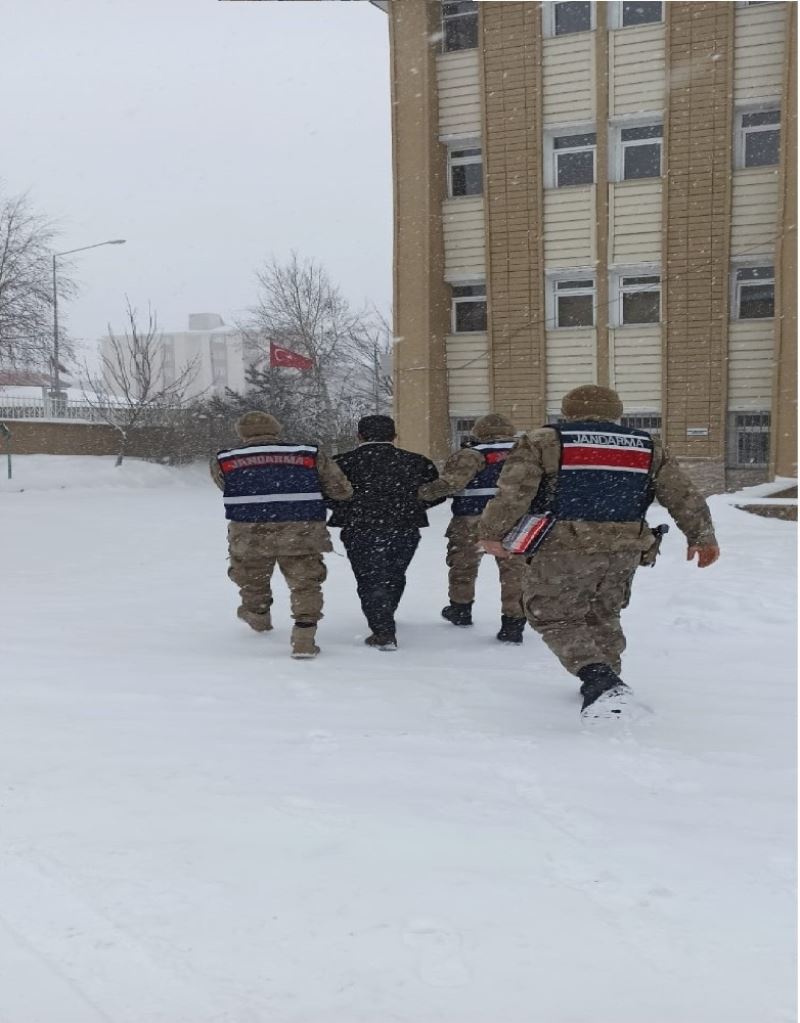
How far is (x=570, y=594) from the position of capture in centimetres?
458

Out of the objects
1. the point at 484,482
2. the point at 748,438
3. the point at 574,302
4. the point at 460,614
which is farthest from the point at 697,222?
the point at 460,614

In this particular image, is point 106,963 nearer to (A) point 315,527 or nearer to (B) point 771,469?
(A) point 315,527

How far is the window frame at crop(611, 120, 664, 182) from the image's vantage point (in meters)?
18.1

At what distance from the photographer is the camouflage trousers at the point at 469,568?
6.57 meters

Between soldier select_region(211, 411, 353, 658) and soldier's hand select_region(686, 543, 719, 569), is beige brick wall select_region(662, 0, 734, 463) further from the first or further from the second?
soldier's hand select_region(686, 543, 719, 569)

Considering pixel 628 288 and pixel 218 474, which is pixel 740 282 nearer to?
pixel 628 288

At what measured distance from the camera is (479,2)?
61.8 ft

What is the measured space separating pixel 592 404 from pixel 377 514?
7.37ft

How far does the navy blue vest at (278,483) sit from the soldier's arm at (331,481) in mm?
40

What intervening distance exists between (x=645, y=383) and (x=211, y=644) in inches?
555

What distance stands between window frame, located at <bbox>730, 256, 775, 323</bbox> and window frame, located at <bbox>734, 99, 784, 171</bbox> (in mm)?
1695

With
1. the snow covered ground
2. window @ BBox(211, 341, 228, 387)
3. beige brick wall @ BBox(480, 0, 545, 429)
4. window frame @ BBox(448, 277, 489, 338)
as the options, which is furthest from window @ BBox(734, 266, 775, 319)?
window @ BBox(211, 341, 228, 387)

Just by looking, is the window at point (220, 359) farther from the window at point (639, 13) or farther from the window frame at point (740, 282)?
the window frame at point (740, 282)

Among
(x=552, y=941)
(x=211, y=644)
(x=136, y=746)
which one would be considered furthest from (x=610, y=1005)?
(x=211, y=644)
